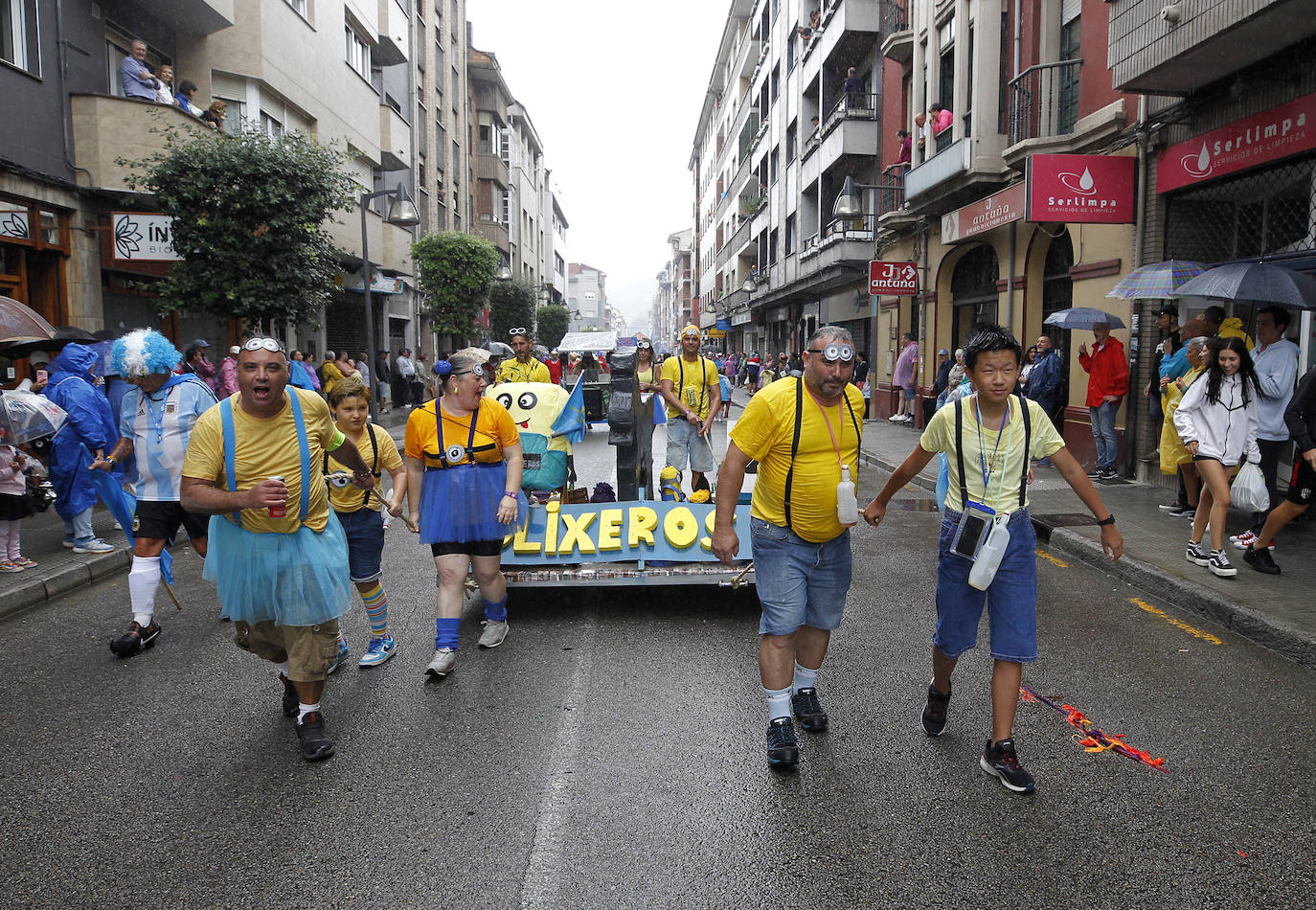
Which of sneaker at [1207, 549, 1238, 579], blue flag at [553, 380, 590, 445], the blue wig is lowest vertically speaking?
sneaker at [1207, 549, 1238, 579]

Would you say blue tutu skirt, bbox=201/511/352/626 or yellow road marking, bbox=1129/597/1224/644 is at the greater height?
blue tutu skirt, bbox=201/511/352/626

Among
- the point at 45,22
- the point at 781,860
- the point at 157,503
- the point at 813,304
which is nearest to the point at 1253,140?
the point at 781,860

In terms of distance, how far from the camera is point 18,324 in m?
7.15

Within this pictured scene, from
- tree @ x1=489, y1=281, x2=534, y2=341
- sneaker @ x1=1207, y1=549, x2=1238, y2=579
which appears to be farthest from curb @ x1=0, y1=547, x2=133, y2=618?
tree @ x1=489, y1=281, x2=534, y2=341

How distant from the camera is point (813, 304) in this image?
32750mm

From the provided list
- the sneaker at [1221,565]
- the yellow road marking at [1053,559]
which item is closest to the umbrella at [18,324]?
the yellow road marking at [1053,559]

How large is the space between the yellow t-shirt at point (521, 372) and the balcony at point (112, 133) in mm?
6809

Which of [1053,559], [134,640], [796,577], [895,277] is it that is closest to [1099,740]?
[796,577]

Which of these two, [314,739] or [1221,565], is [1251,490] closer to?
[1221,565]

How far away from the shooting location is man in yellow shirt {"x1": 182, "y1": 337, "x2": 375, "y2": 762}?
361 cm

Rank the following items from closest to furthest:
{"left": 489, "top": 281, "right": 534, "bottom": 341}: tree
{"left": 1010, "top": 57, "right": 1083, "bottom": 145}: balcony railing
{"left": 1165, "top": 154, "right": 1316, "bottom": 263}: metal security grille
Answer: {"left": 1165, "top": 154, "right": 1316, "bottom": 263}: metal security grille
{"left": 1010, "top": 57, "right": 1083, "bottom": 145}: balcony railing
{"left": 489, "top": 281, "right": 534, "bottom": 341}: tree

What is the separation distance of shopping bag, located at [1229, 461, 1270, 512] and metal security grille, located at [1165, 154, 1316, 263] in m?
3.54

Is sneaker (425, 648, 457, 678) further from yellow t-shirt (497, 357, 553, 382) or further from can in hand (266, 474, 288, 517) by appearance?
yellow t-shirt (497, 357, 553, 382)

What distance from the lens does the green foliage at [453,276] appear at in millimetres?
27656
